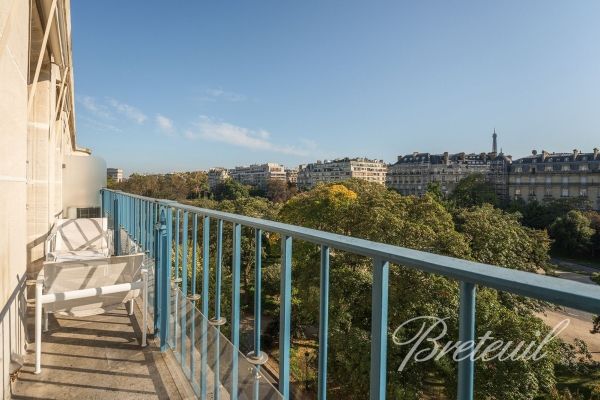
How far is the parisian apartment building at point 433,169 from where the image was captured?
7219cm

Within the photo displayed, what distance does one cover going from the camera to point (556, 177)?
173ft

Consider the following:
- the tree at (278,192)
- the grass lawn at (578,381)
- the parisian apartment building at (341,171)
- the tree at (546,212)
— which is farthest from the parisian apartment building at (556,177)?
the grass lawn at (578,381)

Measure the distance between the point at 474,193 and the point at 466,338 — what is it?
56.5 meters

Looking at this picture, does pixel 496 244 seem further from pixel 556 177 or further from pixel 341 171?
pixel 341 171

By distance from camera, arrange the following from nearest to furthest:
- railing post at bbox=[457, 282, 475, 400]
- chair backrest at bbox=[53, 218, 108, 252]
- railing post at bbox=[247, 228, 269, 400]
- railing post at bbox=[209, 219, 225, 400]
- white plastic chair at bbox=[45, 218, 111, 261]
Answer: railing post at bbox=[457, 282, 475, 400], railing post at bbox=[247, 228, 269, 400], railing post at bbox=[209, 219, 225, 400], white plastic chair at bbox=[45, 218, 111, 261], chair backrest at bbox=[53, 218, 108, 252]

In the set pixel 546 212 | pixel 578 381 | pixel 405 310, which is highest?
pixel 546 212

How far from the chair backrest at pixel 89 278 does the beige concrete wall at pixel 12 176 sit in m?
0.18

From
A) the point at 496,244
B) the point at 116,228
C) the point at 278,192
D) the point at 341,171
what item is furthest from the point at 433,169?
the point at 116,228

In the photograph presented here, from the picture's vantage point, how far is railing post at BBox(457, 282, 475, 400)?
667mm

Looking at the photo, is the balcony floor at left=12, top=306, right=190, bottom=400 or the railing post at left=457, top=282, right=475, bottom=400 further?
the balcony floor at left=12, top=306, right=190, bottom=400

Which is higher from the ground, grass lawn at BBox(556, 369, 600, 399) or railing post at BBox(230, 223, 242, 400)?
railing post at BBox(230, 223, 242, 400)

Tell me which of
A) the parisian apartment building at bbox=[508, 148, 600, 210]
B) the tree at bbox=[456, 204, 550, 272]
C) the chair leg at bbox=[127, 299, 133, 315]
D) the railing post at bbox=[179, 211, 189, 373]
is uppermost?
the parisian apartment building at bbox=[508, 148, 600, 210]

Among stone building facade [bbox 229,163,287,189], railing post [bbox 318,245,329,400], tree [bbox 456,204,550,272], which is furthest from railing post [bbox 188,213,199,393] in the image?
stone building facade [bbox 229,163,287,189]

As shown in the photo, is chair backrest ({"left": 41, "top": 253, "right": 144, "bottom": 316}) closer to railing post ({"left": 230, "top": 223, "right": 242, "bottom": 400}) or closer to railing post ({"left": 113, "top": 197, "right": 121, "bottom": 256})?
railing post ({"left": 230, "top": 223, "right": 242, "bottom": 400})
